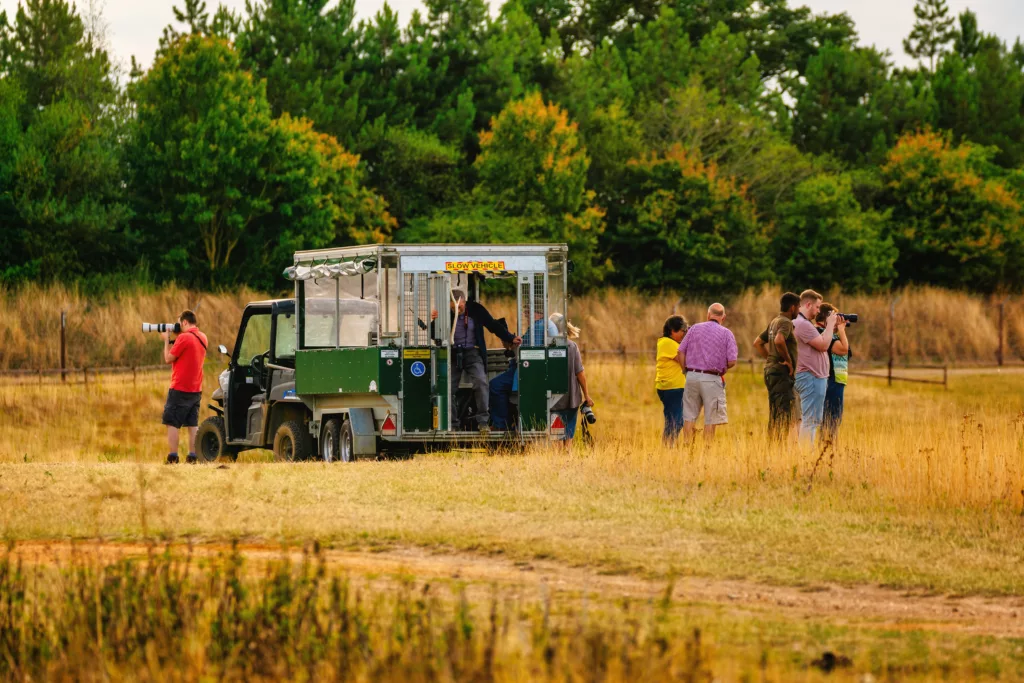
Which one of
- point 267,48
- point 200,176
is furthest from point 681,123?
point 200,176

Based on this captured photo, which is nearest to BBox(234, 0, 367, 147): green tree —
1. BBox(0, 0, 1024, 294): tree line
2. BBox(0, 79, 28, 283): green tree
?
BBox(0, 0, 1024, 294): tree line

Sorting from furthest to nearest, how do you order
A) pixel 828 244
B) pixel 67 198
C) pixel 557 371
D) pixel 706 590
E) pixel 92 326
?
1. pixel 828 244
2. pixel 67 198
3. pixel 92 326
4. pixel 557 371
5. pixel 706 590

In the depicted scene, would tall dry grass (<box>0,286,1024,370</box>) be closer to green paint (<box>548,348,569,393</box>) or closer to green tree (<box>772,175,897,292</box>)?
green tree (<box>772,175,897,292</box>)

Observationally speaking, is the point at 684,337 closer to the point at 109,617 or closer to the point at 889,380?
the point at 109,617

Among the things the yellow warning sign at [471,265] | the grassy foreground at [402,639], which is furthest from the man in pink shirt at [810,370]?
the grassy foreground at [402,639]

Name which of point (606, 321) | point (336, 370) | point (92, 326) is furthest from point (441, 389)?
point (606, 321)

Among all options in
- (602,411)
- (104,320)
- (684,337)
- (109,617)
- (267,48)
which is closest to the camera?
(109,617)

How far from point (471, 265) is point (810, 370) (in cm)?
388

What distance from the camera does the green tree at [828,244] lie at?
60438mm

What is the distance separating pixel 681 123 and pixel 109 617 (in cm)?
5646

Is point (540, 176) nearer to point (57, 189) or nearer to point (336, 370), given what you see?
point (57, 189)

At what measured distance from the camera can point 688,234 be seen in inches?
2307

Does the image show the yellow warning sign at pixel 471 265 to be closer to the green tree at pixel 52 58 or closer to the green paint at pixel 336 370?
the green paint at pixel 336 370

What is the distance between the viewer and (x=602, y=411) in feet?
113
